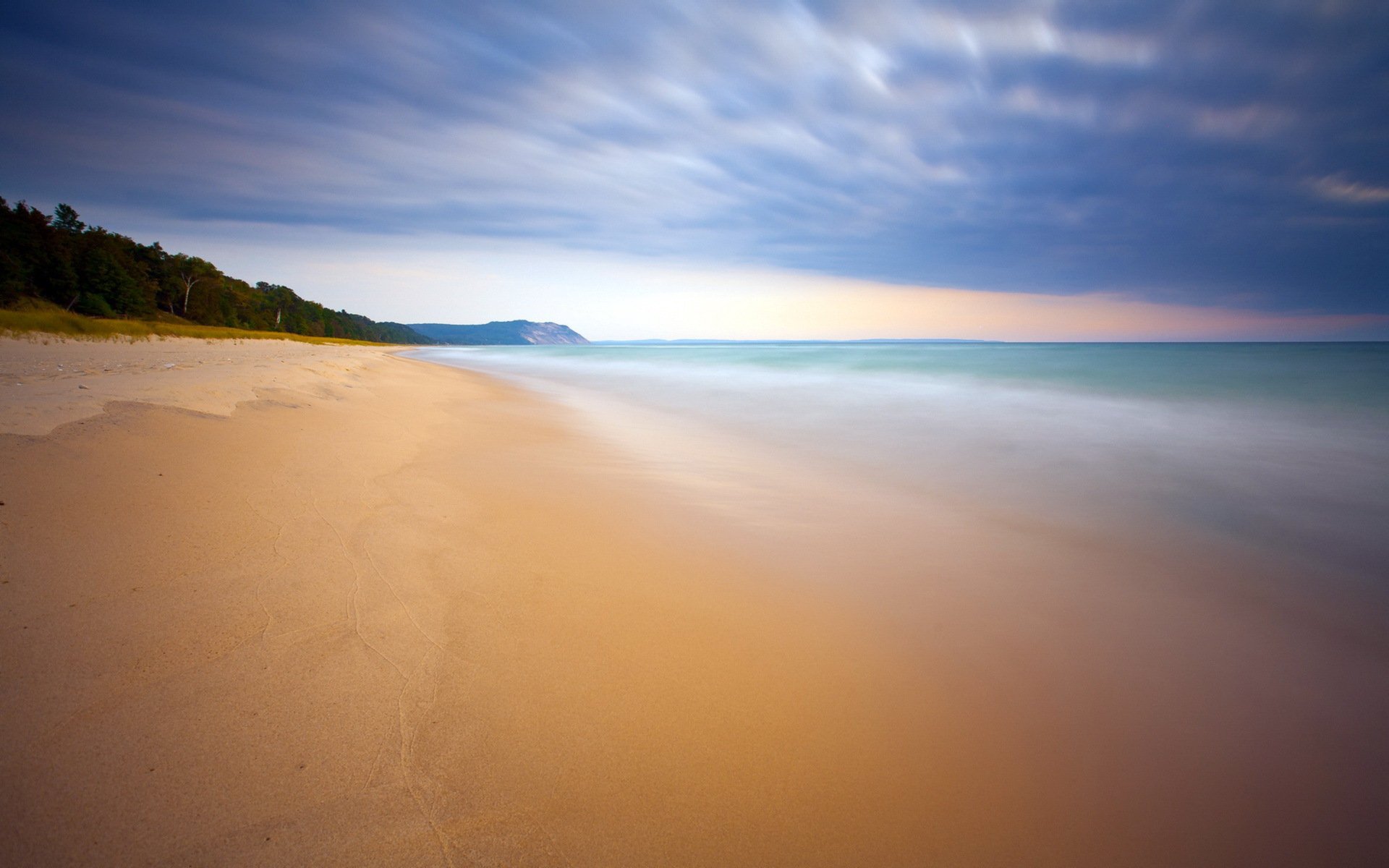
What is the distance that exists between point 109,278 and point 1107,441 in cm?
5454

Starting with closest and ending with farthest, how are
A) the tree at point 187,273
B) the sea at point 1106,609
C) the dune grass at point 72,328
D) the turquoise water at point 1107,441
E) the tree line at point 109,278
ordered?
the sea at point 1106,609 < the turquoise water at point 1107,441 < the dune grass at point 72,328 < the tree line at point 109,278 < the tree at point 187,273

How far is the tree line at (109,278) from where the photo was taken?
1166 inches

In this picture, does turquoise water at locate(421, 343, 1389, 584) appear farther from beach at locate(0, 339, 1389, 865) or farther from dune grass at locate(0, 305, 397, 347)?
dune grass at locate(0, 305, 397, 347)

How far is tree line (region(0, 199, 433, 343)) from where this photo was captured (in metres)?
29.6

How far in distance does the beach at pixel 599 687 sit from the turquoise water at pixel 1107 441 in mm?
1780

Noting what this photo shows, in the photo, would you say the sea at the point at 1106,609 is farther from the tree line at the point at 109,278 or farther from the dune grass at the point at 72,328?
the tree line at the point at 109,278

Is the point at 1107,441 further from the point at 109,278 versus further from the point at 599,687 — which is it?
the point at 109,278

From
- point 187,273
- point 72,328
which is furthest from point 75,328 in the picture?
point 187,273

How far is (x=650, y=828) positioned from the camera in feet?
5.58

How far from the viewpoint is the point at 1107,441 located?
10.0 metres

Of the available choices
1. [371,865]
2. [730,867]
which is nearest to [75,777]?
[371,865]

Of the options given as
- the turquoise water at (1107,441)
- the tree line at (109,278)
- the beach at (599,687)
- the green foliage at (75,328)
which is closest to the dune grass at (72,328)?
the green foliage at (75,328)

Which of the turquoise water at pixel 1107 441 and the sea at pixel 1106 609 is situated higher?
the turquoise water at pixel 1107 441

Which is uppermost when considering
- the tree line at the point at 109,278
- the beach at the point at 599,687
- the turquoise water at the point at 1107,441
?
the tree line at the point at 109,278
